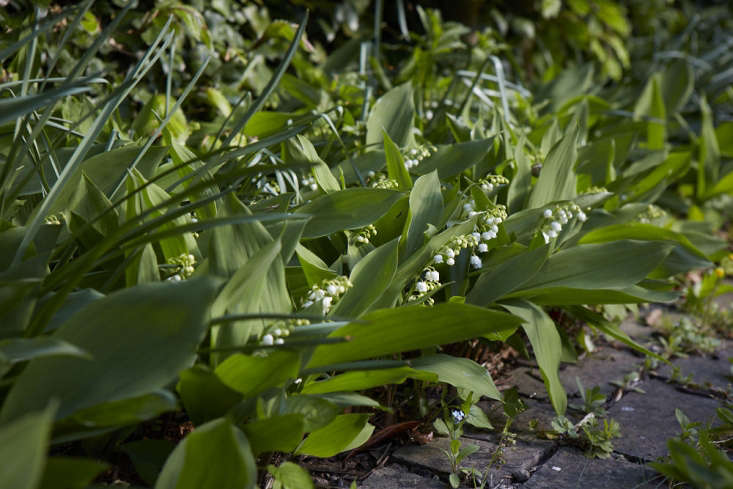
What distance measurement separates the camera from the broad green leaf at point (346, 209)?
56.1 inches

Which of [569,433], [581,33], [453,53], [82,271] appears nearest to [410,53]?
[453,53]

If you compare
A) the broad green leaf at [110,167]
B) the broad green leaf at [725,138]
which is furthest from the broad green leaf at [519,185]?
the broad green leaf at [725,138]

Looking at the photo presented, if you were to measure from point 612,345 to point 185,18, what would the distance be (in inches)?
67.2

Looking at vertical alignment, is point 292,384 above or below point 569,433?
above

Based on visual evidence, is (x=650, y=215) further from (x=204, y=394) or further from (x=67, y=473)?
(x=67, y=473)

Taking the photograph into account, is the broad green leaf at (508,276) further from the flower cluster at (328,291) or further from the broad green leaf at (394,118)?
the broad green leaf at (394,118)

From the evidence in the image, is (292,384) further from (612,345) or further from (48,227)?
(612,345)

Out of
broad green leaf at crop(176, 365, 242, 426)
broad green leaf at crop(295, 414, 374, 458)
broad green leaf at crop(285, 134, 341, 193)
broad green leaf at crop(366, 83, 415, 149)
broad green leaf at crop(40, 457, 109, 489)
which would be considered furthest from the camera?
broad green leaf at crop(366, 83, 415, 149)

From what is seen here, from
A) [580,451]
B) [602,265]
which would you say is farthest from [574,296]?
[580,451]

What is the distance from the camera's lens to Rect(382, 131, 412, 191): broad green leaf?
66.2 inches

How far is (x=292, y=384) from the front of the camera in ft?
3.99

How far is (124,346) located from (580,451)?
104 cm

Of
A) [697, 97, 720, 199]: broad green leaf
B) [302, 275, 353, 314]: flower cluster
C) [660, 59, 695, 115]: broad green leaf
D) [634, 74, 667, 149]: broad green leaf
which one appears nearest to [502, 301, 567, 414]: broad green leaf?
[302, 275, 353, 314]: flower cluster

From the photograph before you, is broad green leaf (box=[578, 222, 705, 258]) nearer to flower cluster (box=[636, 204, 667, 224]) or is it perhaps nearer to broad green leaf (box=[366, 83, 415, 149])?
flower cluster (box=[636, 204, 667, 224])
